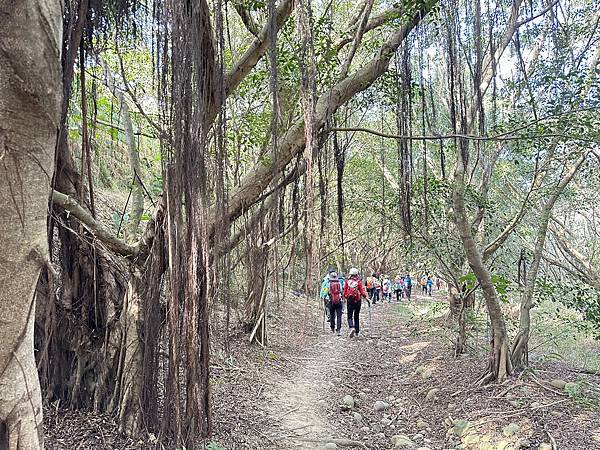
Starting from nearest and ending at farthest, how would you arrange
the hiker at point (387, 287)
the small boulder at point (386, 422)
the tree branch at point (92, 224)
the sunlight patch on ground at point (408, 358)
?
the tree branch at point (92, 224)
the small boulder at point (386, 422)
the sunlight patch on ground at point (408, 358)
the hiker at point (387, 287)

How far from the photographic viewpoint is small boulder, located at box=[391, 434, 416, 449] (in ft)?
→ 14.6

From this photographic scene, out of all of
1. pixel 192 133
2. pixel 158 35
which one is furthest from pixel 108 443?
pixel 158 35

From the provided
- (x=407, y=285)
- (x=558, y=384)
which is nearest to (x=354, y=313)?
(x=558, y=384)

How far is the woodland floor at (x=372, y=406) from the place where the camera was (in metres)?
4.08

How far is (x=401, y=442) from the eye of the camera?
450 cm

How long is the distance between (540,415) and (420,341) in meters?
4.96

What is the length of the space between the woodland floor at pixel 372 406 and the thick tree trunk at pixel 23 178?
169 cm

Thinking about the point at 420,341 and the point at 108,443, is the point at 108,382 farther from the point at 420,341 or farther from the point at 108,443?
the point at 420,341

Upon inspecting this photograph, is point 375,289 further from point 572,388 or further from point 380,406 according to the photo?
point 572,388

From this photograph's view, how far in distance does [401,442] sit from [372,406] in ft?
3.98

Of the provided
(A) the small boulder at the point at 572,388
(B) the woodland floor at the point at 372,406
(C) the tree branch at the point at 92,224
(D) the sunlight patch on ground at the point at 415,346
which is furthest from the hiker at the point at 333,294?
(C) the tree branch at the point at 92,224

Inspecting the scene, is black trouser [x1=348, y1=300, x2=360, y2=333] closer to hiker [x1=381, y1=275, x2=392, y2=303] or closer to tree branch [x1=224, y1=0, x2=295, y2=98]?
tree branch [x1=224, y1=0, x2=295, y2=98]

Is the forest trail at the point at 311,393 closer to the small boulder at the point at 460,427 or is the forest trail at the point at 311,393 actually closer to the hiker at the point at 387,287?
the small boulder at the point at 460,427

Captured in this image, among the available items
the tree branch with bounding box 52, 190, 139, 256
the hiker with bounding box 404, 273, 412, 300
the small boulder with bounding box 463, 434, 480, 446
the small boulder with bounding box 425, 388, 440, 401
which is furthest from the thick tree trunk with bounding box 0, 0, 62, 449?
the hiker with bounding box 404, 273, 412, 300
